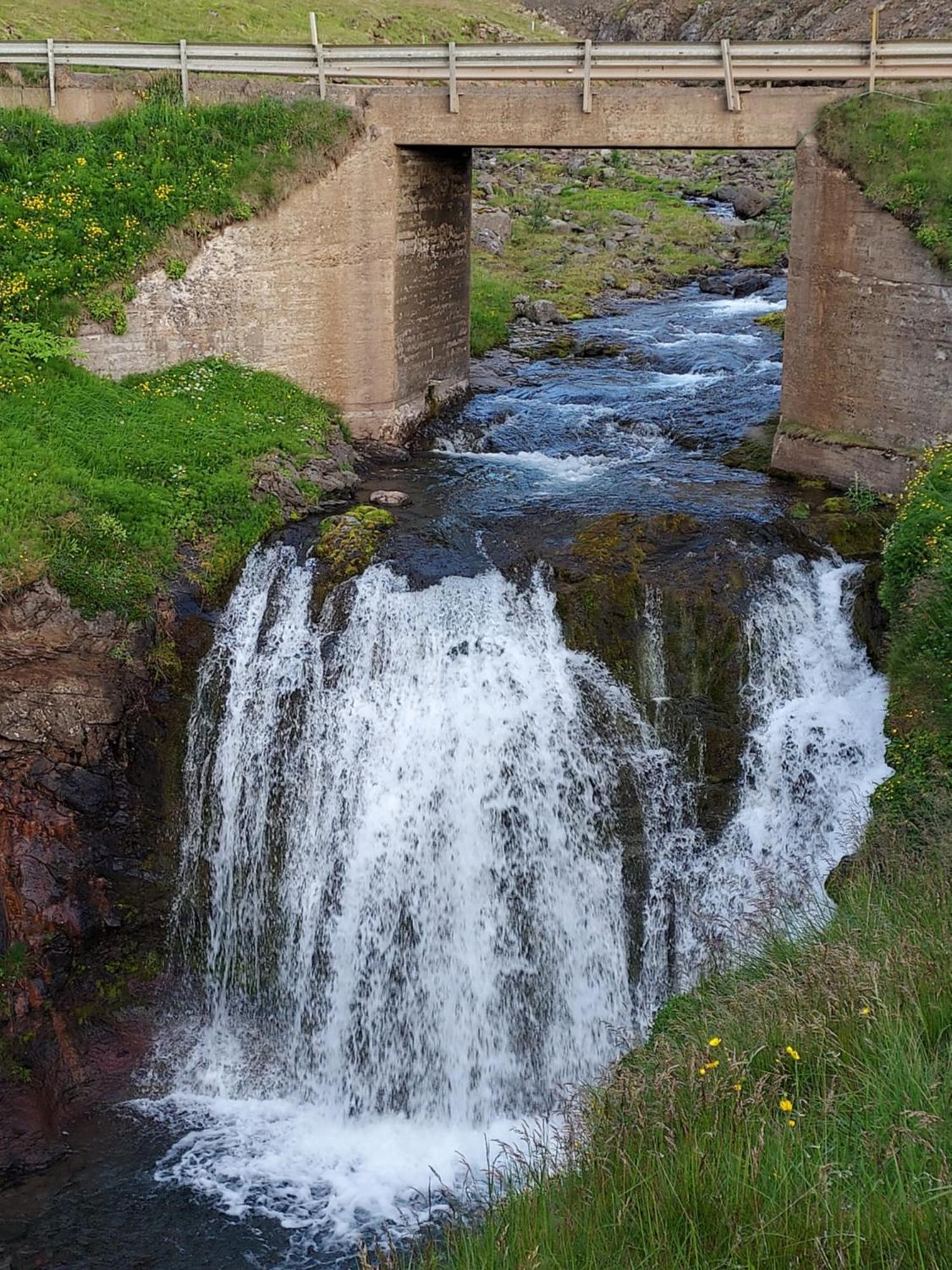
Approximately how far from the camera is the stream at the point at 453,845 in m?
12.5

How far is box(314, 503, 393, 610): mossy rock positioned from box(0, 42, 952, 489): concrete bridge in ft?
11.6

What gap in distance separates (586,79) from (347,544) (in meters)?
6.70

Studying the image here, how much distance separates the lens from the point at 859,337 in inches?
647

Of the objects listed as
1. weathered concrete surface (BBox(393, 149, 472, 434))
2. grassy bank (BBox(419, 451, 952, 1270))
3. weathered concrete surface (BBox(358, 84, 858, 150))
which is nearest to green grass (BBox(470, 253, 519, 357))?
weathered concrete surface (BBox(393, 149, 472, 434))

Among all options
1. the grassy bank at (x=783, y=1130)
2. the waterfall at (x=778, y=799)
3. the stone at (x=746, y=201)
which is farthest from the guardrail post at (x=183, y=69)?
the stone at (x=746, y=201)

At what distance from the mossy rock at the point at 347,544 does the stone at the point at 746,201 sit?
23440 millimetres

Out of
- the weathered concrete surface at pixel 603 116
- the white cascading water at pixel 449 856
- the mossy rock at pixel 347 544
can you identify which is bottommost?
the white cascading water at pixel 449 856

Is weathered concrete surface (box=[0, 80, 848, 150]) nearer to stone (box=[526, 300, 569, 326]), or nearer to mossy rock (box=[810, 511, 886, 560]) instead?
mossy rock (box=[810, 511, 886, 560])

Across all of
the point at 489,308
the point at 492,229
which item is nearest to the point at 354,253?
the point at 489,308

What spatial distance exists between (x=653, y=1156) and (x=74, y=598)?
9.66 metres

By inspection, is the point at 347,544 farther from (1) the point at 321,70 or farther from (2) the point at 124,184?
(1) the point at 321,70

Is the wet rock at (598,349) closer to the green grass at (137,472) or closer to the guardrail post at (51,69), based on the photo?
the green grass at (137,472)

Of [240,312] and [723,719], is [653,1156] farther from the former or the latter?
[240,312]

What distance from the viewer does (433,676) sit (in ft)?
44.8
